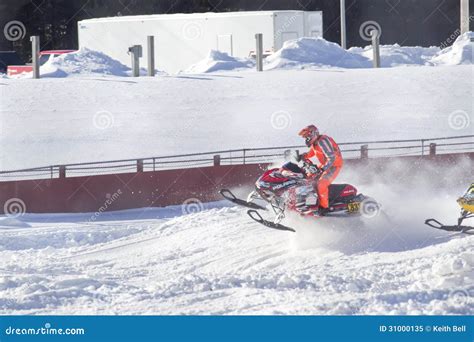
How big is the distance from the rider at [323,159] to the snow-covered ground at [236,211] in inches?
16.2

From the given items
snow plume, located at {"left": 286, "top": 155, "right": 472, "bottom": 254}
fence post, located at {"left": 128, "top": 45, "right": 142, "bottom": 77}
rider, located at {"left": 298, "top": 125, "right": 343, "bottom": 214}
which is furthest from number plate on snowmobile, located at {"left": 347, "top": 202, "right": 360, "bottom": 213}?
fence post, located at {"left": 128, "top": 45, "right": 142, "bottom": 77}

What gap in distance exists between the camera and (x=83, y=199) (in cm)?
1977

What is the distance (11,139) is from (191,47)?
10.6 meters

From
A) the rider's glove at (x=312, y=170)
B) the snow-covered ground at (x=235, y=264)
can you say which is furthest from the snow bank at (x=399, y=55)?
the rider's glove at (x=312, y=170)

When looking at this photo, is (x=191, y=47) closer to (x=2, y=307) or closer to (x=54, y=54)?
(x=54, y=54)

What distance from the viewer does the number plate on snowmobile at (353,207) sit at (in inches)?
599

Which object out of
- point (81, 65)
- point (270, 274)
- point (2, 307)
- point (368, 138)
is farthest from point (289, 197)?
point (81, 65)

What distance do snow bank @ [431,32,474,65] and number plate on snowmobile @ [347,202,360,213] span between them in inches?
619

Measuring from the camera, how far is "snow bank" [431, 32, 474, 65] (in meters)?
30.1

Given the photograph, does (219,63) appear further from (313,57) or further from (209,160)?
(209,160)

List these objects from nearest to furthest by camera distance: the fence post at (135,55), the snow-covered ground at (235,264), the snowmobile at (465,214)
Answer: the snow-covered ground at (235,264) → the snowmobile at (465,214) → the fence post at (135,55)

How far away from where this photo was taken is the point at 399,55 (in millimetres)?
31766

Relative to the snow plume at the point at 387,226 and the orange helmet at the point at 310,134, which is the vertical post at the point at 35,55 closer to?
the snow plume at the point at 387,226

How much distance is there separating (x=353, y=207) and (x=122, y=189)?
5.98m
